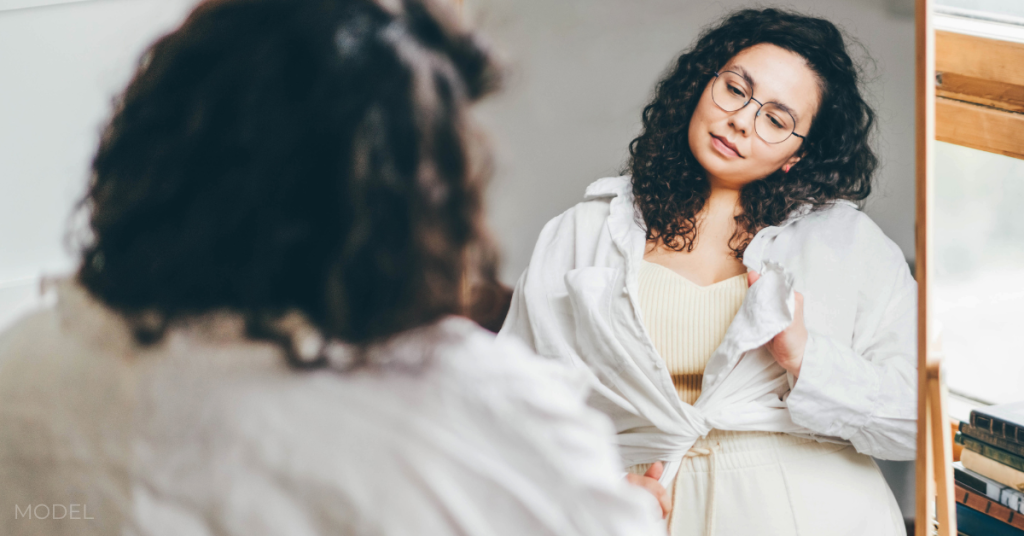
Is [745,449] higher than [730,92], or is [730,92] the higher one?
[730,92]

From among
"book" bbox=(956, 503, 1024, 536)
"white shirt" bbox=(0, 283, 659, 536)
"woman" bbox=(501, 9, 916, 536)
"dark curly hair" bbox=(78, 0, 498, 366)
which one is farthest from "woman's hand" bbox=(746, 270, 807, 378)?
"book" bbox=(956, 503, 1024, 536)

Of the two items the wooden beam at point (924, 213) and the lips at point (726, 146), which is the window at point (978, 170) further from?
the lips at point (726, 146)

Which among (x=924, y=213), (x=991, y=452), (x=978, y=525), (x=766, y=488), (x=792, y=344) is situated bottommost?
(x=978, y=525)

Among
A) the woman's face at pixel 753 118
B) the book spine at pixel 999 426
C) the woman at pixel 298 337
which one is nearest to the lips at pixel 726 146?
the woman's face at pixel 753 118

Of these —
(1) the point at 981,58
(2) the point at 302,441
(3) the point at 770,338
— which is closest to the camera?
(2) the point at 302,441

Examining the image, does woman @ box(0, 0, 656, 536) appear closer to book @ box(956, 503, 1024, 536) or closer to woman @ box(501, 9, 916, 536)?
woman @ box(501, 9, 916, 536)

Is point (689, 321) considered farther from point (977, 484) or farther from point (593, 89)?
point (977, 484)

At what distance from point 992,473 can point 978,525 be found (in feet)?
0.26

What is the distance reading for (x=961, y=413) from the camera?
0.89 m

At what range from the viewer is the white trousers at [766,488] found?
0.66m

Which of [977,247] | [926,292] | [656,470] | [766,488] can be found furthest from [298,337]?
[977,247]

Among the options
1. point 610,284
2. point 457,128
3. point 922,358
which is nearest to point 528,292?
point 610,284

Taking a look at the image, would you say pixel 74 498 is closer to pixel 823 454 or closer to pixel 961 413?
pixel 823 454

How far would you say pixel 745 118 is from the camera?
68 cm
